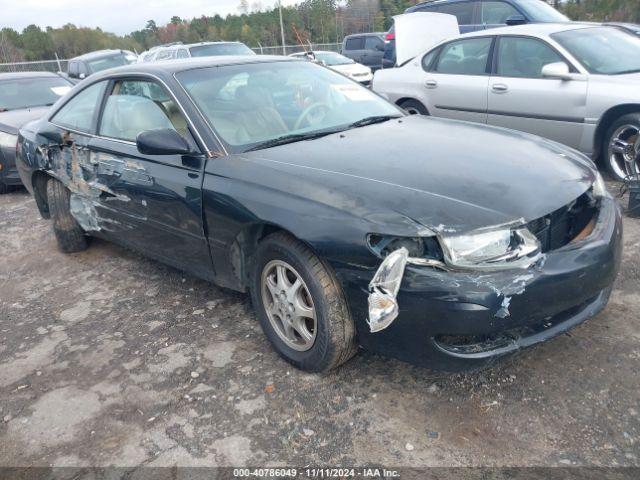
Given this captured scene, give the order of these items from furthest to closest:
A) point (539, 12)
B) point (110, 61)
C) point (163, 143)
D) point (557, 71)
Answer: point (110, 61), point (539, 12), point (557, 71), point (163, 143)

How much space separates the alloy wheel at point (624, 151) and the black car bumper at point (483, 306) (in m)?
2.94

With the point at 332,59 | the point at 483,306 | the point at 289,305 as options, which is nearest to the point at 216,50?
the point at 332,59

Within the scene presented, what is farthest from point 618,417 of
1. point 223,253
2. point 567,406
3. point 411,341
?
point 223,253

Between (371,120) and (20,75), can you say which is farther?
(20,75)

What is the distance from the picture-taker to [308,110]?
348 centimetres

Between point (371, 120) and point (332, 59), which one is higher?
point (371, 120)

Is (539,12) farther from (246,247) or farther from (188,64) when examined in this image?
(246,247)

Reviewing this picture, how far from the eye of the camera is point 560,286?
7.59 feet

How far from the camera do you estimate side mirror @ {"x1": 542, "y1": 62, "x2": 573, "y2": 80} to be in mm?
5383

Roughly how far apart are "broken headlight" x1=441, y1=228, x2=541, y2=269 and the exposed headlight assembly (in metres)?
6.51

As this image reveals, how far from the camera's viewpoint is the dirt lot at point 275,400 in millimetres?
2281

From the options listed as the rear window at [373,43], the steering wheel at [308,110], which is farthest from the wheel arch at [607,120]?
the rear window at [373,43]

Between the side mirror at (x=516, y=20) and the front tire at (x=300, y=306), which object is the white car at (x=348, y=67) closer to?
the side mirror at (x=516, y=20)

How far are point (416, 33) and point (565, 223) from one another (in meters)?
5.79
